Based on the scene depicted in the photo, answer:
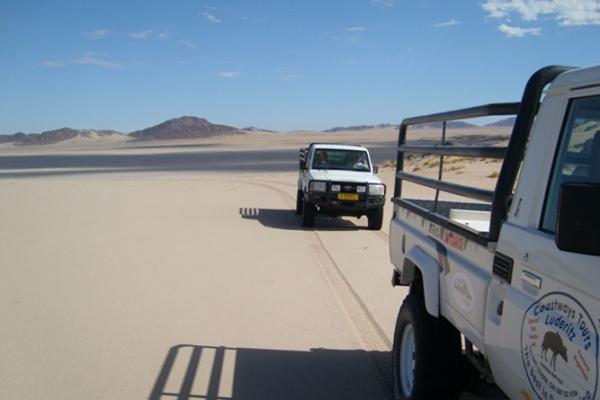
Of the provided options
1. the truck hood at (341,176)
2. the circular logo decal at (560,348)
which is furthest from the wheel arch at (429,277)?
the truck hood at (341,176)

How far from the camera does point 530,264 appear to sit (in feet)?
7.97

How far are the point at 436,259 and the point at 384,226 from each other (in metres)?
10.1

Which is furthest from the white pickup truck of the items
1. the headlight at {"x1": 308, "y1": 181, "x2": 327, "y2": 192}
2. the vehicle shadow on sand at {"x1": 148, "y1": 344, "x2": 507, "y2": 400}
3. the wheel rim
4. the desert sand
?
the headlight at {"x1": 308, "y1": 181, "x2": 327, "y2": 192}

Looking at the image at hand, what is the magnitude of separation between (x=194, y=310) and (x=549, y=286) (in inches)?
194

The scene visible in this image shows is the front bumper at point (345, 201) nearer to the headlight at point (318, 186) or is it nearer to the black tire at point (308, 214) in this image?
the headlight at point (318, 186)

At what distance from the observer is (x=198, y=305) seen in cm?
682

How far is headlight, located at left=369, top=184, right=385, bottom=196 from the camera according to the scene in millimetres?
12453

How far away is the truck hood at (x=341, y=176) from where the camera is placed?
12586 millimetres

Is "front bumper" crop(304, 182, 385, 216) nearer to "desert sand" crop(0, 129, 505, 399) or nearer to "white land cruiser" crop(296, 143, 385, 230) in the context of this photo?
"white land cruiser" crop(296, 143, 385, 230)

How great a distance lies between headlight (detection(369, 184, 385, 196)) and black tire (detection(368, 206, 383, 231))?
369 millimetres

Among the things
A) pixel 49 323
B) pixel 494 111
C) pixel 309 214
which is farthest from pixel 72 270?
pixel 494 111

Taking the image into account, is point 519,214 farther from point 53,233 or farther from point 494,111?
point 53,233

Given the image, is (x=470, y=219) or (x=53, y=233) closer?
(x=470, y=219)

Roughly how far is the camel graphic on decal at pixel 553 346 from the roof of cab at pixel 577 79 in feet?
3.14
